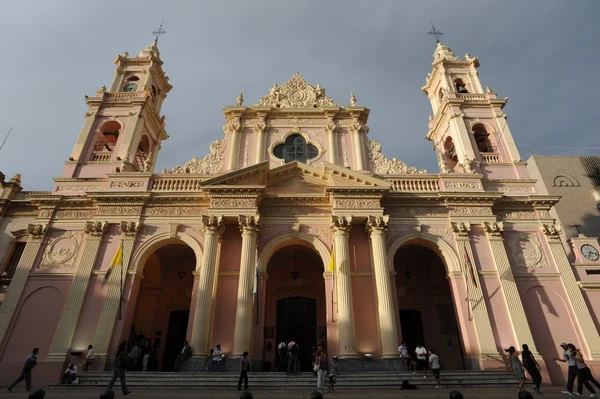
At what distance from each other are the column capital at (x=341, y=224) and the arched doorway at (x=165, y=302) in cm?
724

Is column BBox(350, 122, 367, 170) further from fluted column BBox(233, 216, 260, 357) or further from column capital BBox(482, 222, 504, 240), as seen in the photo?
fluted column BBox(233, 216, 260, 357)

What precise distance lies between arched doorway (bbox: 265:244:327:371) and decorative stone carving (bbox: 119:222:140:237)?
6659 mm

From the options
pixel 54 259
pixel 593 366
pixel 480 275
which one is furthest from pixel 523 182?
pixel 54 259

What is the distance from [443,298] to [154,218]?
14.6 metres

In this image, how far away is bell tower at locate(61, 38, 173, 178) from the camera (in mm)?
19672

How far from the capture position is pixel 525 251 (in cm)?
1684

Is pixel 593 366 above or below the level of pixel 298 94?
below

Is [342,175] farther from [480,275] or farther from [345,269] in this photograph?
[480,275]

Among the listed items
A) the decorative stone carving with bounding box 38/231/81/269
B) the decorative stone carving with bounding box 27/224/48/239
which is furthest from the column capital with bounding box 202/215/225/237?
the decorative stone carving with bounding box 27/224/48/239

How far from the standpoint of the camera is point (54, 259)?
53.6 feet

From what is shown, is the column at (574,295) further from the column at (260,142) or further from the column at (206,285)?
the column at (206,285)

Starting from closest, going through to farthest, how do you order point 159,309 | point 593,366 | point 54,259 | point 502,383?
point 502,383, point 593,366, point 54,259, point 159,309

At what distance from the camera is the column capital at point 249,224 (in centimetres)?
1589

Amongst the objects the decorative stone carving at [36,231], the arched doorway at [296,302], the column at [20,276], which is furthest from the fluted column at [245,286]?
the column at [20,276]
